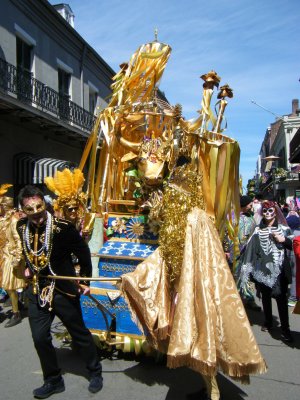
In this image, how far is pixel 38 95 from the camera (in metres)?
13.7

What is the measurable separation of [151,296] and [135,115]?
2.44 meters

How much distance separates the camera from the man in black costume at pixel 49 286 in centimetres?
338

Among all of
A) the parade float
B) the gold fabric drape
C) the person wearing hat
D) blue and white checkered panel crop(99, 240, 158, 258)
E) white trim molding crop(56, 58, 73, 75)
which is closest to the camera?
the gold fabric drape

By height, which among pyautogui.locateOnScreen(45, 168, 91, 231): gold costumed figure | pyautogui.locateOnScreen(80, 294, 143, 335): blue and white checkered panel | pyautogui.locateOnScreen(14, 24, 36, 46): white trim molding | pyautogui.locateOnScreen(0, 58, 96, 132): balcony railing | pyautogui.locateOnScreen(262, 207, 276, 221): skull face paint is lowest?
pyautogui.locateOnScreen(80, 294, 143, 335): blue and white checkered panel

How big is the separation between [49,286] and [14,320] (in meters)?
2.70

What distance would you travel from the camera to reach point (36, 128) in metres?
14.3

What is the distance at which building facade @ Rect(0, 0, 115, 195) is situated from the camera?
1252 centimetres

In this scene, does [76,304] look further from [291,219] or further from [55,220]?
[291,219]

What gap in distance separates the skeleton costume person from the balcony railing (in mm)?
8998

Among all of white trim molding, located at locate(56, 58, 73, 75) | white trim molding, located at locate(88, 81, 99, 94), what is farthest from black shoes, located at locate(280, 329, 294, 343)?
white trim molding, located at locate(88, 81, 99, 94)

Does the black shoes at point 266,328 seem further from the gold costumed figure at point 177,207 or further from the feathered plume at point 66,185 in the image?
the feathered plume at point 66,185

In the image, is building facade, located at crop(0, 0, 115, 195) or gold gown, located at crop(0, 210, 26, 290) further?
building facade, located at crop(0, 0, 115, 195)

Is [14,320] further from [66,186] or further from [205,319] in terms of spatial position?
[205,319]

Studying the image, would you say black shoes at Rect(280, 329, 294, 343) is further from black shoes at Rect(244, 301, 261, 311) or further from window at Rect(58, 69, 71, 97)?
window at Rect(58, 69, 71, 97)
